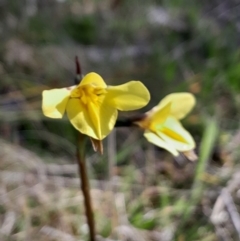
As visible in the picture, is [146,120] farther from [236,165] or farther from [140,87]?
[236,165]

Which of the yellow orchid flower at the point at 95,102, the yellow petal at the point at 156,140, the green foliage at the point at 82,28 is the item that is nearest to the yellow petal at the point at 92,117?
the yellow orchid flower at the point at 95,102

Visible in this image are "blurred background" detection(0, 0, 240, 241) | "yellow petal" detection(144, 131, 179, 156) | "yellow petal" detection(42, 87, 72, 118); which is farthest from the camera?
"blurred background" detection(0, 0, 240, 241)

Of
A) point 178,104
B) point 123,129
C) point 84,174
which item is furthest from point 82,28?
point 84,174

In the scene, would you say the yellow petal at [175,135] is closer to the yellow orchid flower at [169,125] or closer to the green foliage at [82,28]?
the yellow orchid flower at [169,125]

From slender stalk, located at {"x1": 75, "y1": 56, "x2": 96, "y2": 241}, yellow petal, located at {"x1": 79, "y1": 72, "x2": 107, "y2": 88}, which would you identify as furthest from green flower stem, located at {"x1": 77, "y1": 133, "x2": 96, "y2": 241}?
yellow petal, located at {"x1": 79, "y1": 72, "x2": 107, "y2": 88}

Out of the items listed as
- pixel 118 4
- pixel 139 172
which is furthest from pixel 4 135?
pixel 118 4

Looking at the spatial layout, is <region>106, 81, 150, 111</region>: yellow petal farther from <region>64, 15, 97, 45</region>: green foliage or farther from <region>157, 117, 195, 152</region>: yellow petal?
<region>64, 15, 97, 45</region>: green foliage

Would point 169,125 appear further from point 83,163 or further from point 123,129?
point 123,129
